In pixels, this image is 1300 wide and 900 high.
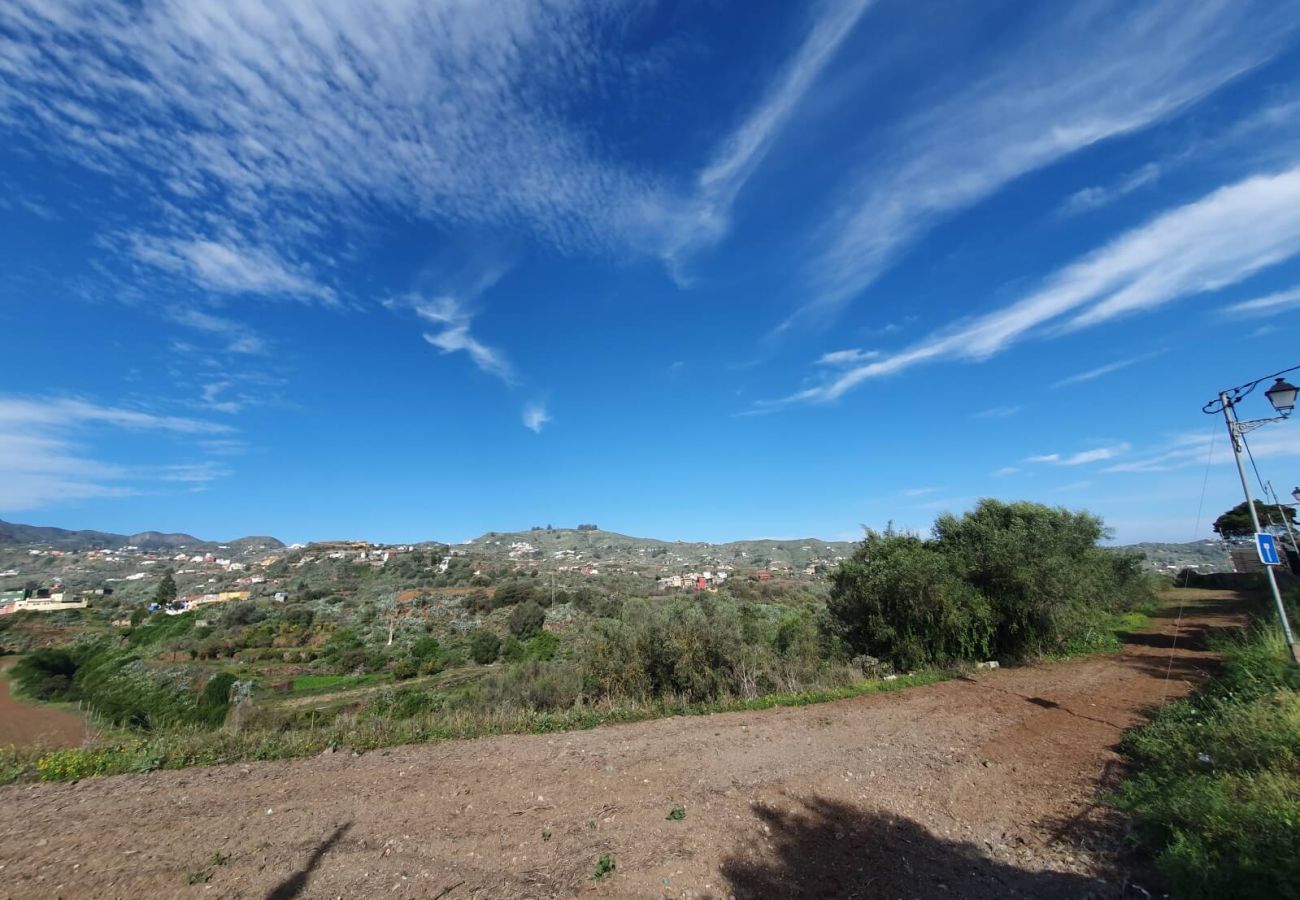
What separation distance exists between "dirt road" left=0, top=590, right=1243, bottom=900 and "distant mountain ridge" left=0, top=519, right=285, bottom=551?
523ft

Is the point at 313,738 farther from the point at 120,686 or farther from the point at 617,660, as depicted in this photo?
the point at 120,686

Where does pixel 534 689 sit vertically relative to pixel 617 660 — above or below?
below

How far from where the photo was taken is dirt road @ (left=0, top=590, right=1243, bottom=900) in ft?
15.7

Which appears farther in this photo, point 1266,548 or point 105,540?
point 105,540

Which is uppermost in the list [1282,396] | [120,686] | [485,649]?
[1282,396]

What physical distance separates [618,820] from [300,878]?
295 cm

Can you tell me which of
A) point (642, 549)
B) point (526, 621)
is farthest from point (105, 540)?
point (526, 621)

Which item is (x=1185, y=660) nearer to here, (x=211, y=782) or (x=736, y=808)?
(x=736, y=808)

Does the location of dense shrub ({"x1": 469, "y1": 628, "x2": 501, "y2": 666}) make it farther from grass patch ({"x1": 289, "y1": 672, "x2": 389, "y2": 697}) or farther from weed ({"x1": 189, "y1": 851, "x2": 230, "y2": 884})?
weed ({"x1": 189, "y1": 851, "x2": 230, "y2": 884})

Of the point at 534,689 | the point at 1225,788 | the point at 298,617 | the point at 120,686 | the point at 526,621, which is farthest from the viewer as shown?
the point at 298,617

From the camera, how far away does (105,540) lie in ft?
498

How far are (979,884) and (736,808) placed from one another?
2362mm

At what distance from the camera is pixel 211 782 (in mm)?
A: 7039

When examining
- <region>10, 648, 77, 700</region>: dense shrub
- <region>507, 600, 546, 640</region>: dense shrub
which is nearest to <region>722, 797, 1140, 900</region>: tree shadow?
<region>507, 600, 546, 640</region>: dense shrub
